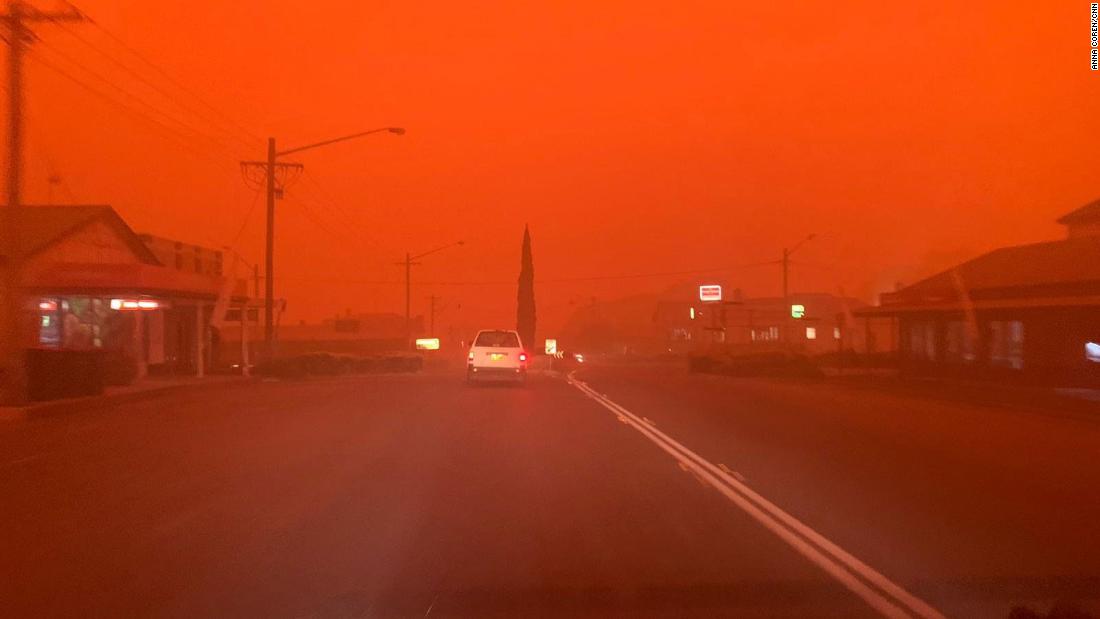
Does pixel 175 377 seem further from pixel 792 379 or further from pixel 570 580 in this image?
pixel 570 580

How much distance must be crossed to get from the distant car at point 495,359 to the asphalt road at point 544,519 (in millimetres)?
14542

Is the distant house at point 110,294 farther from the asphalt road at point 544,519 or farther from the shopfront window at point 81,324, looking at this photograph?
the asphalt road at point 544,519

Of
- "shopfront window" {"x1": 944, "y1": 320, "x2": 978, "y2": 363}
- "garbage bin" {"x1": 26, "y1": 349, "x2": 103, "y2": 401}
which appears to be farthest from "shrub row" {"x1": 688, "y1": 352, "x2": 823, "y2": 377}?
"garbage bin" {"x1": 26, "y1": 349, "x2": 103, "y2": 401}

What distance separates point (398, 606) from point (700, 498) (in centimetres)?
616

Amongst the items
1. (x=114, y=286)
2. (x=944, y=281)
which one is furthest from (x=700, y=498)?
(x=944, y=281)

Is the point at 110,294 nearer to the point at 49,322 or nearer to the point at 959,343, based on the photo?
the point at 49,322

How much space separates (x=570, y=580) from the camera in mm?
9406

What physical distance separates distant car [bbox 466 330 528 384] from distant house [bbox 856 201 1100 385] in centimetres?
1644

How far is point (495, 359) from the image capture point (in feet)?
131

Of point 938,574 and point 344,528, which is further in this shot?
point 344,528

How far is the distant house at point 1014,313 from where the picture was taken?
132 ft

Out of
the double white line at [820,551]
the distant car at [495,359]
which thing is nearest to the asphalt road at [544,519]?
the double white line at [820,551]

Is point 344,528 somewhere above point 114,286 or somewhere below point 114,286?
below

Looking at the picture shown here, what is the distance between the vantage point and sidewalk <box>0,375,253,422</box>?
86.3 ft
